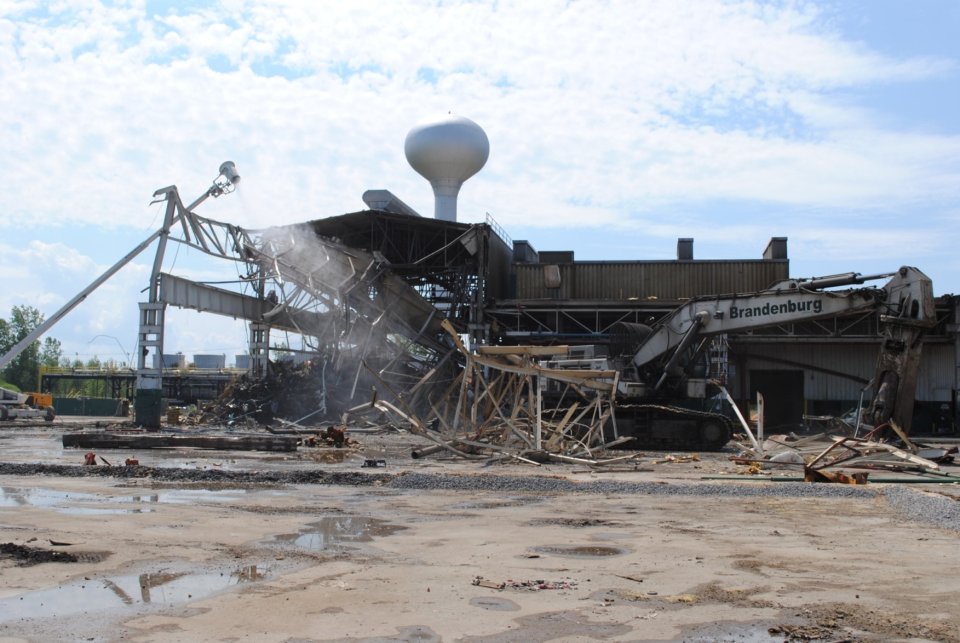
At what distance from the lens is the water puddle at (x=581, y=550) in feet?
29.6

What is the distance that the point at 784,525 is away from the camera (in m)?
10.9

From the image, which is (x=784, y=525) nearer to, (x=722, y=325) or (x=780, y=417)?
(x=722, y=325)

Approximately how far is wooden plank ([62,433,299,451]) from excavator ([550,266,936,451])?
8.64 metres

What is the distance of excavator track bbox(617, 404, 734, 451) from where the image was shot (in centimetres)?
2538

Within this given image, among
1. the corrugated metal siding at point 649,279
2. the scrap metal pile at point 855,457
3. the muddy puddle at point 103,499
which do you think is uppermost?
the corrugated metal siding at point 649,279

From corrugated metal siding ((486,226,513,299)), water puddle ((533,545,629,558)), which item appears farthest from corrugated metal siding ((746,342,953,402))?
water puddle ((533,545,629,558))

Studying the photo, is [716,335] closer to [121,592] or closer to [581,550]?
[581,550]

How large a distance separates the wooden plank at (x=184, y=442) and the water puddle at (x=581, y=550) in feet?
46.5

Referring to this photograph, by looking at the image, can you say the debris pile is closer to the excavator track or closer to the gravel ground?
the excavator track

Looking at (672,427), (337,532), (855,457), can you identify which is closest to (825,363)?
(672,427)

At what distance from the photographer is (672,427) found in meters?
25.7

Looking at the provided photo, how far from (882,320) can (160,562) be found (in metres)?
17.7

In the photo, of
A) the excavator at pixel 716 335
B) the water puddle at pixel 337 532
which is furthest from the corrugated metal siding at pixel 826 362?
the water puddle at pixel 337 532

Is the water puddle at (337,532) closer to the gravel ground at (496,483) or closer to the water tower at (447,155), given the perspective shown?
the gravel ground at (496,483)
